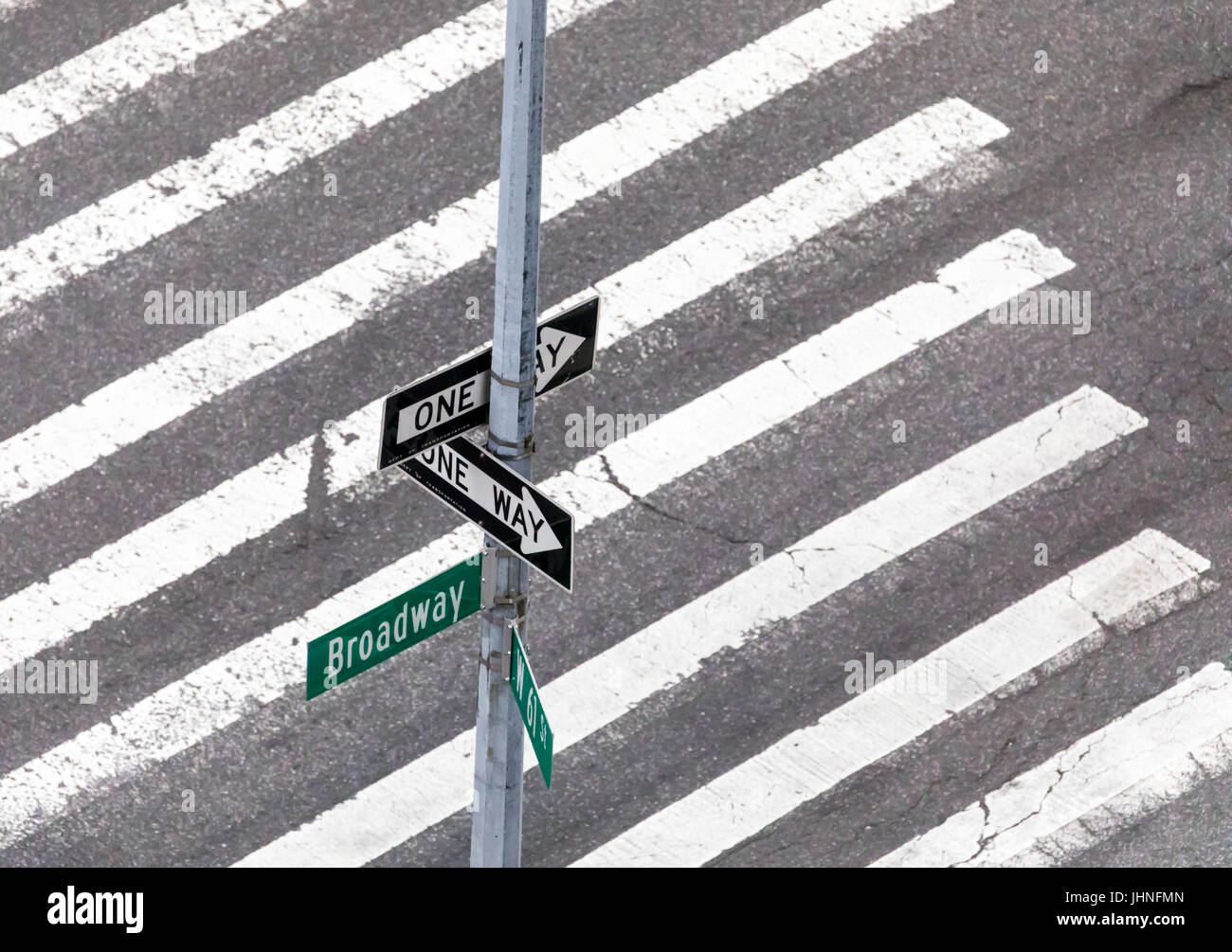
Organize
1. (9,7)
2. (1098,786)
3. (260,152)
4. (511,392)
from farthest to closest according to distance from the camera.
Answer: (9,7) → (260,152) → (1098,786) → (511,392)

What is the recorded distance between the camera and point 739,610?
10055mm

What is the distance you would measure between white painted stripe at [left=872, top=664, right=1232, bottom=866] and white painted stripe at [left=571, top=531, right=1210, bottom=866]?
0.58 meters

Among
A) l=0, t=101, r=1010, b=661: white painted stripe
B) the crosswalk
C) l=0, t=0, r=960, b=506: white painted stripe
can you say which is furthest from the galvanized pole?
l=0, t=0, r=960, b=506: white painted stripe

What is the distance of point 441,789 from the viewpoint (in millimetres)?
9789

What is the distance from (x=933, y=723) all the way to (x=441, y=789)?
320cm

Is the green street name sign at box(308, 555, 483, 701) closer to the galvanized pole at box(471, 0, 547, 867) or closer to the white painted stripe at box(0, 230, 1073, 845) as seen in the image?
the galvanized pole at box(471, 0, 547, 867)

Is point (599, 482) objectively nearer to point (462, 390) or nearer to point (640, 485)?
point (640, 485)

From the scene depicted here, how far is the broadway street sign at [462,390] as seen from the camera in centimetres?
572

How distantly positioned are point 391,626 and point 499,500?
0.69 meters

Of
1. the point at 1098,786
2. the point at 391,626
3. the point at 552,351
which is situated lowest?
the point at 1098,786

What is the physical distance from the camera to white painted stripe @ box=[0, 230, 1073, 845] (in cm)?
974

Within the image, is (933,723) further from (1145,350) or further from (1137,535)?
(1145,350)

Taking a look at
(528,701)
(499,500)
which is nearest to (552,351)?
(499,500)

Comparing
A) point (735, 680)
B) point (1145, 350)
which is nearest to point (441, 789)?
point (735, 680)
